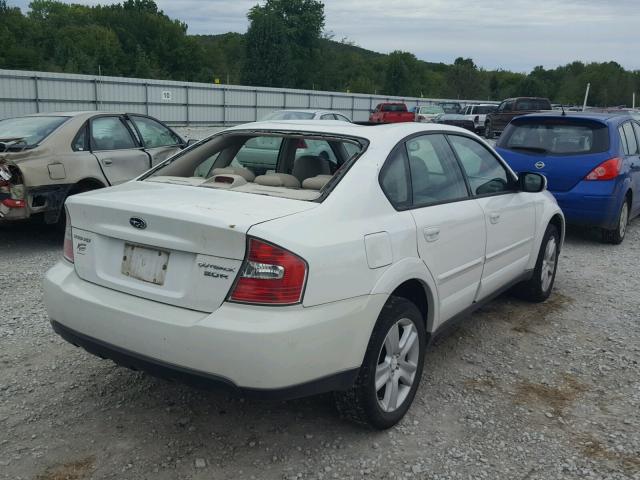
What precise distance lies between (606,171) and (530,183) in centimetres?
347

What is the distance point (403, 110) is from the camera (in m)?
33.1

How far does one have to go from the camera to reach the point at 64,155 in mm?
6820

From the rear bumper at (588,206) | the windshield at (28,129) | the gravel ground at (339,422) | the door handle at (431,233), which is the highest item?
the windshield at (28,129)

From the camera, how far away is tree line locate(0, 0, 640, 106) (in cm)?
7369

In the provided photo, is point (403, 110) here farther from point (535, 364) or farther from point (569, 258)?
point (535, 364)

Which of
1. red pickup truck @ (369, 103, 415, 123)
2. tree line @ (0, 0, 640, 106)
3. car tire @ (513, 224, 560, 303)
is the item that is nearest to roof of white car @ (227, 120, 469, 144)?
car tire @ (513, 224, 560, 303)

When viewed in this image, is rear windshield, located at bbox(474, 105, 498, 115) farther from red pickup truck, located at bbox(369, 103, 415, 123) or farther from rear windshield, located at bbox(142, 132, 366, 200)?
rear windshield, located at bbox(142, 132, 366, 200)

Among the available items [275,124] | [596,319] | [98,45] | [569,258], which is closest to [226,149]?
[275,124]

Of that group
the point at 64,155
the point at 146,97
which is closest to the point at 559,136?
the point at 64,155

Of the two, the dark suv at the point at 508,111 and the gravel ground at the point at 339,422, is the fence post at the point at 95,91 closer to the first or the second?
the dark suv at the point at 508,111

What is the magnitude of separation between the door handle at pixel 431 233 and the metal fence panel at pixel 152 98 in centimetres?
2233

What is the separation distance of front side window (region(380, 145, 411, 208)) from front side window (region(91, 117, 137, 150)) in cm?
503

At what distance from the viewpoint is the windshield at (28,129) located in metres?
6.74

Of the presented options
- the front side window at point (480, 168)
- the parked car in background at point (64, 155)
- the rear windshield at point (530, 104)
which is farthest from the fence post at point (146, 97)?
the front side window at point (480, 168)
